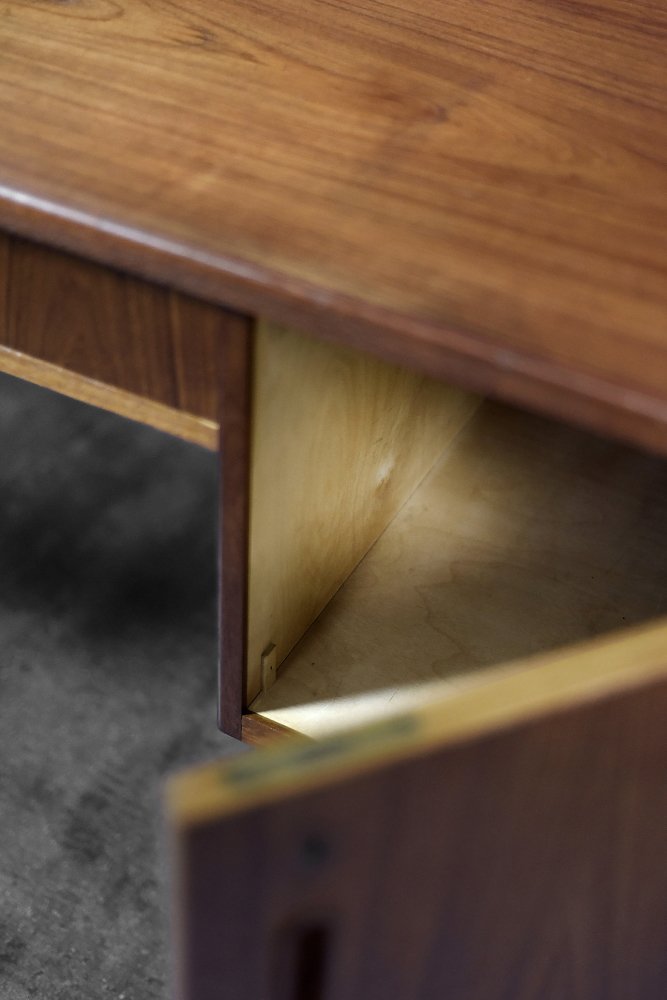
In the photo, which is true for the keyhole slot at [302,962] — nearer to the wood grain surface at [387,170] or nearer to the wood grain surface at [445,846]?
the wood grain surface at [445,846]

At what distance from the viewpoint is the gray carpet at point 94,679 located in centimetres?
75

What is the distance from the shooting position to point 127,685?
901 mm

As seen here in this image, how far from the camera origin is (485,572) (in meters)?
0.71

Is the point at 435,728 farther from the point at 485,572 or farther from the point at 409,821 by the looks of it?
the point at 485,572

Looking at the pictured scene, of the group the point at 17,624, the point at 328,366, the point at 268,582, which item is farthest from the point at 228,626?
the point at 17,624

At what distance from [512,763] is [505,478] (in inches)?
18.8

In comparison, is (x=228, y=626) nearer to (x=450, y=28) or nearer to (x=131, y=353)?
(x=131, y=353)

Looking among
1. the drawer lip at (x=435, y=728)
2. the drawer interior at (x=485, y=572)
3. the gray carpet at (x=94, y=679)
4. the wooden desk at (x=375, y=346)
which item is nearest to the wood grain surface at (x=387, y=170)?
the wooden desk at (x=375, y=346)

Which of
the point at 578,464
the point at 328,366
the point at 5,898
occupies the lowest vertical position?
the point at 5,898

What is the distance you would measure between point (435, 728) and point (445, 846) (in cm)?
5

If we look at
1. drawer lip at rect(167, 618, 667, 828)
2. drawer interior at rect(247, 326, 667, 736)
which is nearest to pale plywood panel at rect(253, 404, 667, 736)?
drawer interior at rect(247, 326, 667, 736)

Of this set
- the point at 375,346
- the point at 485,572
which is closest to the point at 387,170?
the point at 375,346

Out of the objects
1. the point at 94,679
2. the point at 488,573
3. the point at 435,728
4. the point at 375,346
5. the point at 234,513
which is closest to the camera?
the point at 435,728

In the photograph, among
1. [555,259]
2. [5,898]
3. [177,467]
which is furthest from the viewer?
[177,467]
